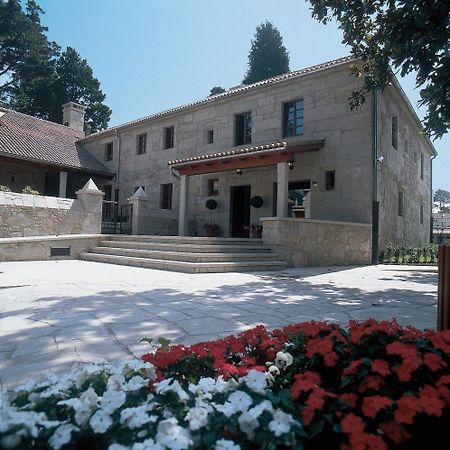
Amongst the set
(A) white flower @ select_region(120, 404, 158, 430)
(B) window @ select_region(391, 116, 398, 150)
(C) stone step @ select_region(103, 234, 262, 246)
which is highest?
(B) window @ select_region(391, 116, 398, 150)

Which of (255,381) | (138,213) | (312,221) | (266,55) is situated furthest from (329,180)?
(266,55)

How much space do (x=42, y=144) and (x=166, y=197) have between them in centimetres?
692

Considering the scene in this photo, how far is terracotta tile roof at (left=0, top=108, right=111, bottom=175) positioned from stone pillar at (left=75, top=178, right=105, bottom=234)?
5.97 meters

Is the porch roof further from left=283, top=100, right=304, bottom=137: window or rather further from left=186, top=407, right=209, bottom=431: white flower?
left=186, top=407, right=209, bottom=431: white flower

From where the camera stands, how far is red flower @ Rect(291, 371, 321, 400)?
128 cm

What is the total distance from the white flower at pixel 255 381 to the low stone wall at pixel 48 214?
374 inches

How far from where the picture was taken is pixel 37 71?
3136 centimetres

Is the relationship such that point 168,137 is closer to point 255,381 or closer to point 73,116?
point 73,116

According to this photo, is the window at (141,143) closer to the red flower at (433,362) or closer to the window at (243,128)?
the window at (243,128)

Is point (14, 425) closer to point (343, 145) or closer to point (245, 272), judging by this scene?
point (245, 272)

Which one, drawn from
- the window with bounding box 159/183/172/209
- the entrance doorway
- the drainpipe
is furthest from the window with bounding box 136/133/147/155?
the drainpipe

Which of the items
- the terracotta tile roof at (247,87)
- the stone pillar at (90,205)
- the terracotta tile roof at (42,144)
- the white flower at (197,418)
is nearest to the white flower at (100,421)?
the white flower at (197,418)

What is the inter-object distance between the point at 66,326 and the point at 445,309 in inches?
120

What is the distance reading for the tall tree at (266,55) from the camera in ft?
94.5
